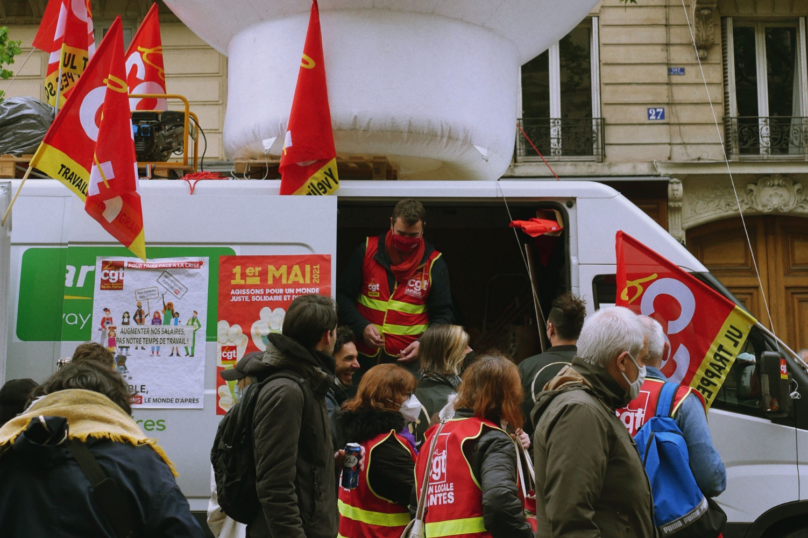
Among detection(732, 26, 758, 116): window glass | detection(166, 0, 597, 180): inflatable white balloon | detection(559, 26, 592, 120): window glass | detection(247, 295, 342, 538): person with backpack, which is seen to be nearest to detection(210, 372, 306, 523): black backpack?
detection(247, 295, 342, 538): person with backpack

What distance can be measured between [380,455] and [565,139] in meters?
11.3

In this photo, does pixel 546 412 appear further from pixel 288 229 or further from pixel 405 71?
pixel 405 71

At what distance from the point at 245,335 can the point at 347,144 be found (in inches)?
57.8

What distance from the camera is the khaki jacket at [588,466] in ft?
8.35

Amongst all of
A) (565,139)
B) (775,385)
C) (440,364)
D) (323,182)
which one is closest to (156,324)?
(323,182)

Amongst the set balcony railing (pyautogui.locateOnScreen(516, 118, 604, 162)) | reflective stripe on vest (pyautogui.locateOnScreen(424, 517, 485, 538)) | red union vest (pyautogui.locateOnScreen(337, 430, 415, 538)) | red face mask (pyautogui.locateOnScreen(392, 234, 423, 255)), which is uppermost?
balcony railing (pyautogui.locateOnScreen(516, 118, 604, 162))

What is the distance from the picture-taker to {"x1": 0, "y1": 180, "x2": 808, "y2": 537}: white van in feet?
15.7

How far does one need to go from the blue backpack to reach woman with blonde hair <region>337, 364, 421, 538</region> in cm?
107

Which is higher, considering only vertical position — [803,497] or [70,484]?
[70,484]

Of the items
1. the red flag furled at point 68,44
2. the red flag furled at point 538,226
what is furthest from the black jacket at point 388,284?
the red flag furled at point 68,44

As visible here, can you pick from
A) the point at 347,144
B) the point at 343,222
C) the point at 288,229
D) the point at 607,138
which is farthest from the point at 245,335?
the point at 607,138

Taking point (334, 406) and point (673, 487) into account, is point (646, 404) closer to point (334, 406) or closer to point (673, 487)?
point (673, 487)

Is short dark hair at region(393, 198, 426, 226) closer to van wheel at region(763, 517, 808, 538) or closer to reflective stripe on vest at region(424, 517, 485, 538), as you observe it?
reflective stripe on vest at region(424, 517, 485, 538)

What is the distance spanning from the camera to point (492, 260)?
7.53m
